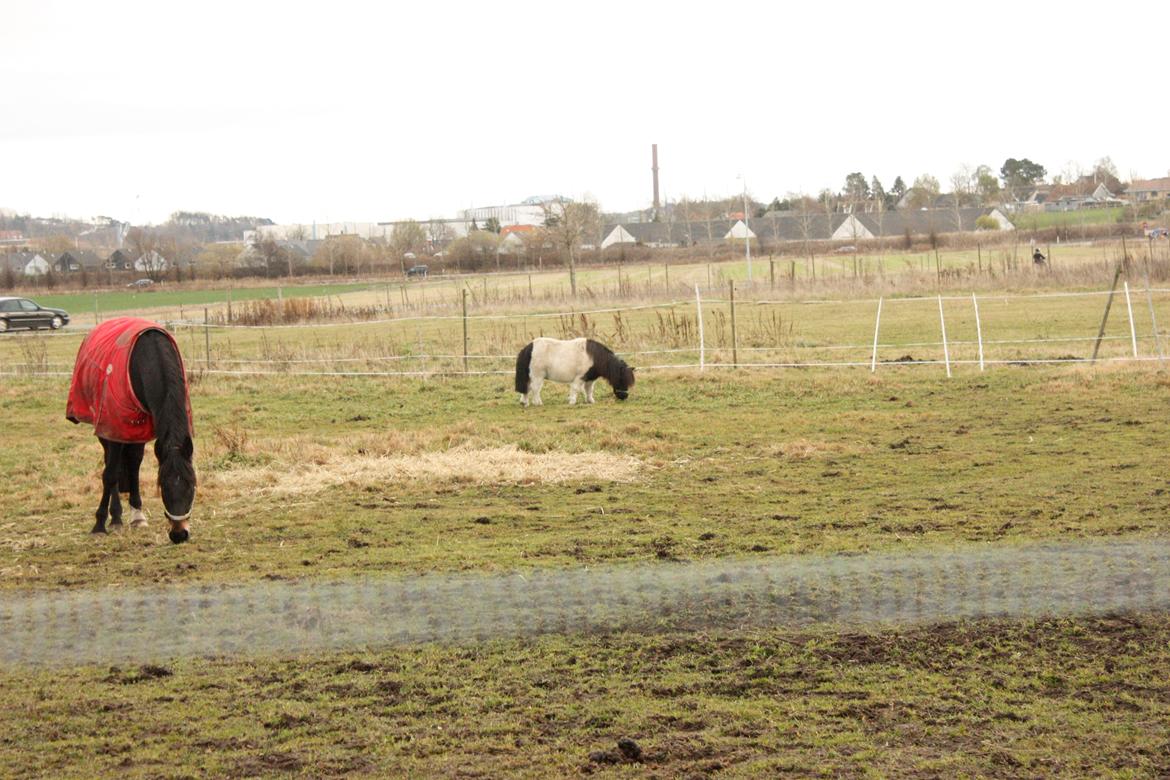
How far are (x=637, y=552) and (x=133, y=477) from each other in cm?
407

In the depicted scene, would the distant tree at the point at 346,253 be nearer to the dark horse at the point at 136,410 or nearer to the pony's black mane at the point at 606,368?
the pony's black mane at the point at 606,368

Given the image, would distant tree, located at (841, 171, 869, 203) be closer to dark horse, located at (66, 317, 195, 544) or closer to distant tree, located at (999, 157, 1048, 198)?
distant tree, located at (999, 157, 1048, 198)

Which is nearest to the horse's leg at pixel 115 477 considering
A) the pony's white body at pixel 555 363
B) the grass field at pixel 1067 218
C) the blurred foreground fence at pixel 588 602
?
the blurred foreground fence at pixel 588 602

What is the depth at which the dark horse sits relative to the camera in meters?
7.35

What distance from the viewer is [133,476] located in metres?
8.41

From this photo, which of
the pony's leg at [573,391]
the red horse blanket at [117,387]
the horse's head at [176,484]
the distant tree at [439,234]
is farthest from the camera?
the distant tree at [439,234]

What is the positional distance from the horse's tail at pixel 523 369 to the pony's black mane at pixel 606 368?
0.81m

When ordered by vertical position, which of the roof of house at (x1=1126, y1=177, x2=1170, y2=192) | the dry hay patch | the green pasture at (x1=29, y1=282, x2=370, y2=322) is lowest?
the dry hay patch

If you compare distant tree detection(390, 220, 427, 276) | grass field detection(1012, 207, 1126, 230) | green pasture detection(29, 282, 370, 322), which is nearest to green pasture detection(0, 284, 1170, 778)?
green pasture detection(29, 282, 370, 322)

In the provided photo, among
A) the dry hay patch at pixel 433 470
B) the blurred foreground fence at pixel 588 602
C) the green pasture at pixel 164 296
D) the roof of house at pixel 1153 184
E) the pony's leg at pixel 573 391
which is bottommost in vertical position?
the blurred foreground fence at pixel 588 602

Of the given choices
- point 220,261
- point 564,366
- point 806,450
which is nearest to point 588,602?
point 806,450

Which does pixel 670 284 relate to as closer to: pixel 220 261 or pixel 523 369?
pixel 523 369

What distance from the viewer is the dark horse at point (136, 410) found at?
289 inches

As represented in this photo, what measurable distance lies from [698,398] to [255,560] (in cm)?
905
